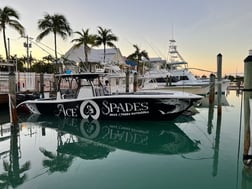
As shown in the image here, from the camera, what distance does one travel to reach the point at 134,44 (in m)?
35.0

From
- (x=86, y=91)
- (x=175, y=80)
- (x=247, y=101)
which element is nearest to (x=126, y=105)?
(x=86, y=91)

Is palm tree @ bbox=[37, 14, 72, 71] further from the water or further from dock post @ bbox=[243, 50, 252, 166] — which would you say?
dock post @ bbox=[243, 50, 252, 166]

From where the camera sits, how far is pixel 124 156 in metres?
6.37

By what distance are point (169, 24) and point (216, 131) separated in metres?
15.3

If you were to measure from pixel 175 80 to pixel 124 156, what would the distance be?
17342mm

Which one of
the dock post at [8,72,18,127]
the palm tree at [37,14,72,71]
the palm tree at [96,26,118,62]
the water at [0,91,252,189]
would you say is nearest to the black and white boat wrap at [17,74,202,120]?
the water at [0,91,252,189]

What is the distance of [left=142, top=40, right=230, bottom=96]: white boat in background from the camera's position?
1982 cm

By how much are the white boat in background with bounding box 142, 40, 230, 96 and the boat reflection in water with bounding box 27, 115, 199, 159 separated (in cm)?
999

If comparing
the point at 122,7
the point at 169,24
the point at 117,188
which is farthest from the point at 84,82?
the point at 169,24

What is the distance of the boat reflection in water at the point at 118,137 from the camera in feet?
22.7

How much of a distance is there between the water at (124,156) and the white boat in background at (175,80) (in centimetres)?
943

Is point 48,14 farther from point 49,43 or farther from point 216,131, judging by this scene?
point 216,131

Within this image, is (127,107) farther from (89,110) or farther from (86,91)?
(86,91)

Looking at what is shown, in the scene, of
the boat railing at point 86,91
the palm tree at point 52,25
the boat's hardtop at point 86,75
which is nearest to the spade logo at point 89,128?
the boat railing at point 86,91
